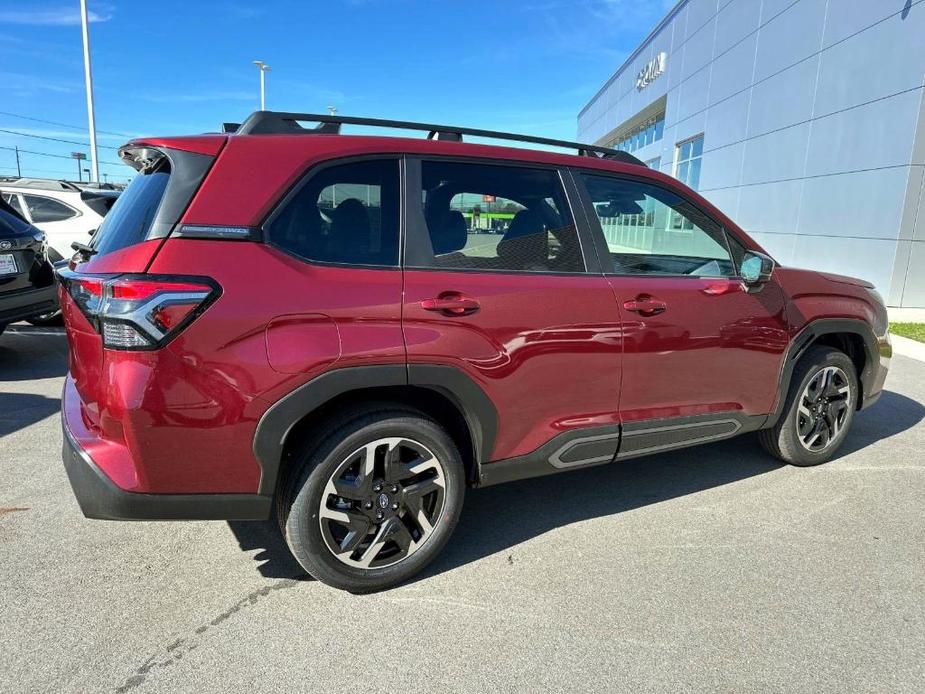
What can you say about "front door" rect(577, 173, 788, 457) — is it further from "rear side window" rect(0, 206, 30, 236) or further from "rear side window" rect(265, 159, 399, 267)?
"rear side window" rect(0, 206, 30, 236)

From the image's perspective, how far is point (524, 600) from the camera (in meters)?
2.46

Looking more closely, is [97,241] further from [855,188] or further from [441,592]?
[855,188]

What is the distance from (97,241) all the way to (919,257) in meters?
12.6

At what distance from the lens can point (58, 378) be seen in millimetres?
5617

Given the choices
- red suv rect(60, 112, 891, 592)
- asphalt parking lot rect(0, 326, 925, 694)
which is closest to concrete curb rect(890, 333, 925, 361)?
asphalt parking lot rect(0, 326, 925, 694)

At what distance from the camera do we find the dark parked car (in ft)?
18.3

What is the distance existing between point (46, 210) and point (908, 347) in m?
11.7

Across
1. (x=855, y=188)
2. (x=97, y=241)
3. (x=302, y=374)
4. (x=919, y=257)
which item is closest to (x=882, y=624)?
(x=302, y=374)

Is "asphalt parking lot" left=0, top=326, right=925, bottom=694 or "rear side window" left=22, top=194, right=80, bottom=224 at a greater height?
"rear side window" left=22, top=194, right=80, bottom=224

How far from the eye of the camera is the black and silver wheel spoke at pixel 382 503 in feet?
7.81

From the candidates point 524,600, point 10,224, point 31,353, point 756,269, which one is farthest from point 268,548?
point 31,353

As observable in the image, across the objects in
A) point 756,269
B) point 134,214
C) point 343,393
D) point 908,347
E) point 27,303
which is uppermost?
point 134,214

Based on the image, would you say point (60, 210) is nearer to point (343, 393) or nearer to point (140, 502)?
point (140, 502)

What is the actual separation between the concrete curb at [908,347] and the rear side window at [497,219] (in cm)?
639
